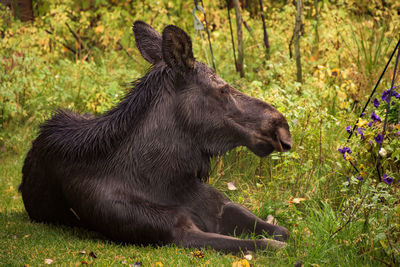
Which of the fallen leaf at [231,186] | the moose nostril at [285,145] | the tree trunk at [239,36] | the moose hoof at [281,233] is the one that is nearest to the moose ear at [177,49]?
the moose nostril at [285,145]

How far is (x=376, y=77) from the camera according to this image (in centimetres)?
735

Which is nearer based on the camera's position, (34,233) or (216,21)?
(34,233)

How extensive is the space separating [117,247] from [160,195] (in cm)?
51

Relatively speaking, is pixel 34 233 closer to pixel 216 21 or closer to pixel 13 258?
pixel 13 258

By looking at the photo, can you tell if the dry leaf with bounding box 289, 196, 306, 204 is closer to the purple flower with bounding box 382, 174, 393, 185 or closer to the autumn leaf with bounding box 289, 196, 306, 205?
the autumn leaf with bounding box 289, 196, 306, 205

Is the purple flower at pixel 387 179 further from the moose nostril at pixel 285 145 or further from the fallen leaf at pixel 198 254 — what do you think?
the fallen leaf at pixel 198 254

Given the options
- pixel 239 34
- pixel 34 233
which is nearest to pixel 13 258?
pixel 34 233

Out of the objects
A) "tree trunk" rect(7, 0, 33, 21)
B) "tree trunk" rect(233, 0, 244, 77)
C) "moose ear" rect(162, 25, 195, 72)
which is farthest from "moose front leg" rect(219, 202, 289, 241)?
"tree trunk" rect(7, 0, 33, 21)

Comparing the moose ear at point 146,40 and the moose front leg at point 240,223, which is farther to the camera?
the moose ear at point 146,40

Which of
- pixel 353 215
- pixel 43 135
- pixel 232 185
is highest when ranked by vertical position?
pixel 43 135

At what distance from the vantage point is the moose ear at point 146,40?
452 cm

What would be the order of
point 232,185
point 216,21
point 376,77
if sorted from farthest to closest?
point 216,21, point 376,77, point 232,185

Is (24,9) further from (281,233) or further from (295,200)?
(281,233)

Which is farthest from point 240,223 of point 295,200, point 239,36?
point 239,36
